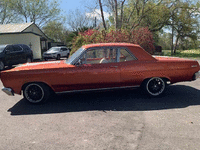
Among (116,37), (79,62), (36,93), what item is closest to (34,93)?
(36,93)

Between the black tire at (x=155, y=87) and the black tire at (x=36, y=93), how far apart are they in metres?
2.66

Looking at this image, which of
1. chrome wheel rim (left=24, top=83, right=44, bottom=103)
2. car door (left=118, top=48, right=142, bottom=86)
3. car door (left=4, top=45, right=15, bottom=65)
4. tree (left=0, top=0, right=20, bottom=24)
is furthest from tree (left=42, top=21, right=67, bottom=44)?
car door (left=118, top=48, right=142, bottom=86)

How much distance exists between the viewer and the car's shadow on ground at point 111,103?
4613 mm

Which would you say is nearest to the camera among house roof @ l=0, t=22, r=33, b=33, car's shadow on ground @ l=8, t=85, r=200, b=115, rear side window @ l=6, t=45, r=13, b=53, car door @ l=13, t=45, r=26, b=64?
car's shadow on ground @ l=8, t=85, r=200, b=115

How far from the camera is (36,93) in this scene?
5055 millimetres

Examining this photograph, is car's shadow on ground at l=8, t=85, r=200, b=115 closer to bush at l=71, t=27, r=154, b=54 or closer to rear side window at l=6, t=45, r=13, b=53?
rear side window at l=6, t=45, r=13, b=53

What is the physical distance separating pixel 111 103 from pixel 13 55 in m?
9.61

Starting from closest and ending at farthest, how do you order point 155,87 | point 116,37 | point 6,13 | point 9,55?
1. point 155,87
2. point 9,55
3. point 116,37
4. point 6,13

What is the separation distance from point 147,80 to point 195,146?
8.33ft

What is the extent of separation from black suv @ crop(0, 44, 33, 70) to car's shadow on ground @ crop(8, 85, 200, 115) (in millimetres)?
7324

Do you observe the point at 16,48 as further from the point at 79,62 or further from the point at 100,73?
the point at 100,73

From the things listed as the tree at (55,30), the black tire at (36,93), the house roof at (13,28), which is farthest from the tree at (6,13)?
the black tire at (36,93)

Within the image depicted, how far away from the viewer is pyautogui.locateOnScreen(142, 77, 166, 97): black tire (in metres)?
5.29

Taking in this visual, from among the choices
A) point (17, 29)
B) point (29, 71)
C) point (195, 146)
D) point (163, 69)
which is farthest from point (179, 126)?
point (17, 29)
